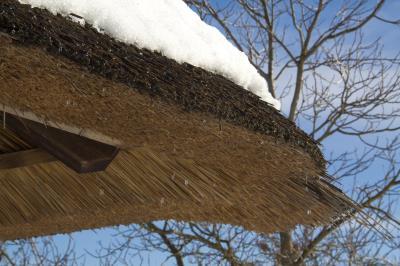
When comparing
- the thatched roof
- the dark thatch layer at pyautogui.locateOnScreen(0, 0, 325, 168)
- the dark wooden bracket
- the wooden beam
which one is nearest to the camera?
the dark thatch layer at pyautogui.locateOnScreen(0, 0, 325, 168)

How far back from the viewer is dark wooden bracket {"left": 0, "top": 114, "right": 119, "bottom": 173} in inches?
85.5

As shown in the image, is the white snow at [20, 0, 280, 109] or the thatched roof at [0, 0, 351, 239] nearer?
the thatched roof at [0, 0, 351, 239]

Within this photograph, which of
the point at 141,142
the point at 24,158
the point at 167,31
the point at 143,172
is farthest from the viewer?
the point at 143,172

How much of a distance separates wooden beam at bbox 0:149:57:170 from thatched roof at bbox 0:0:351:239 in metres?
0.01

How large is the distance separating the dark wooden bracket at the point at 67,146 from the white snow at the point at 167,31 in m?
0.57

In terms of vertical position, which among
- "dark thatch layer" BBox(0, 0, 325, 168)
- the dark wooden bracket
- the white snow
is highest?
the white snow

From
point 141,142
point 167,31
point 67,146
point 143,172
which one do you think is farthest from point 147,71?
point 143,172

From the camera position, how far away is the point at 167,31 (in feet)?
6.31

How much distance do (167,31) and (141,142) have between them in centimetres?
43

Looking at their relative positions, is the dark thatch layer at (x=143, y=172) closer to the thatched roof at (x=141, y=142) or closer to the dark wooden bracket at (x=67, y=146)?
the thatched roof at (x=141, y=142)

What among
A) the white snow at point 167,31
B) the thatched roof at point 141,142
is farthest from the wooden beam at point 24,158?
the white snow at point 167,31

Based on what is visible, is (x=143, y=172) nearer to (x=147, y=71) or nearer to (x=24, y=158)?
(x=24, y=158)

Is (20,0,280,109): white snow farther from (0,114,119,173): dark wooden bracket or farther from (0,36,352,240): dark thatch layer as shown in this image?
(0,114,119,173): dark wooden bracket

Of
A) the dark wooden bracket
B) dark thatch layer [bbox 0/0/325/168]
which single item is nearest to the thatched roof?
dark thatch layer [bbox 0/0/325/168]
